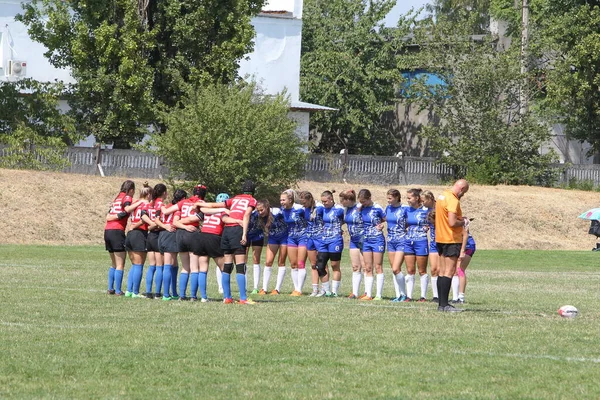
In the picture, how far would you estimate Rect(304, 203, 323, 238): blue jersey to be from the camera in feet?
70.2

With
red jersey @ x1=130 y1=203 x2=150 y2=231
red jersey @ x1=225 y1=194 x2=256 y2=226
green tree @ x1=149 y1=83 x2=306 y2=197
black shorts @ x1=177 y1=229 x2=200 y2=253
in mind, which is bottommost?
black shorts @ x1=177 y1=229 x2=200 y2=253

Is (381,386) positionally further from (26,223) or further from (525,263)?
(26,223)

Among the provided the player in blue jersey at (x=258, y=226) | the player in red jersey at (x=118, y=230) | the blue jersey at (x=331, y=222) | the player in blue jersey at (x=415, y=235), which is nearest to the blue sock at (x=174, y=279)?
the player in red jersey at (x=118, y=230)

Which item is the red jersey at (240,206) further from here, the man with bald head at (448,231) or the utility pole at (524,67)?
the utility pole at (524,67)

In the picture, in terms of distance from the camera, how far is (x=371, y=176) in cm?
5362

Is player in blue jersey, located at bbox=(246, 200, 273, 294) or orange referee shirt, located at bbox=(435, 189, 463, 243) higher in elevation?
orange referee shirt, located at bbox=(435, 189, 463, 243)

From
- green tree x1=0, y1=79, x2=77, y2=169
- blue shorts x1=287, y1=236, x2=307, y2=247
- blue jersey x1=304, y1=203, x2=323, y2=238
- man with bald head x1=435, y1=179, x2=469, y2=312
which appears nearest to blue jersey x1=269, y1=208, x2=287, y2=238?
blue shorts x1=287, y1=236, x2=307, y2=247

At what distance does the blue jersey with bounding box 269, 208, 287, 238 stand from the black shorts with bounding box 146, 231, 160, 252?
279 cm

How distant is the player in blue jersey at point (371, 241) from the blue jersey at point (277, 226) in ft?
5.57

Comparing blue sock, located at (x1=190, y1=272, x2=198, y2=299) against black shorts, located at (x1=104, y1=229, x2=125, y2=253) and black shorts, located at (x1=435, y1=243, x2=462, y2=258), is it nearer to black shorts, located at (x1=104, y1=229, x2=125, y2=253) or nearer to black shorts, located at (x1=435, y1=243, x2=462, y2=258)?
black shorts, located at (x1=104, y1=229, x2=125, y2=253)

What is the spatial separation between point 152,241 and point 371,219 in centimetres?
391

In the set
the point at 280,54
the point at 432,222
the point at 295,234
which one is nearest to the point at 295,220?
the point at 295,234

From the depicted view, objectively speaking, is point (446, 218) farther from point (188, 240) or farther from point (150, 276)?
point (150, 276)

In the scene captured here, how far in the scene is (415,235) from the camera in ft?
67.3
